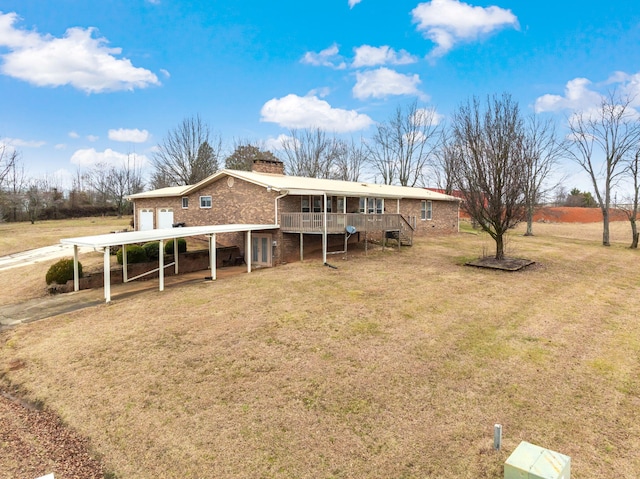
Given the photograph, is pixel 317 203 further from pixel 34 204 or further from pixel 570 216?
pixel 570 216

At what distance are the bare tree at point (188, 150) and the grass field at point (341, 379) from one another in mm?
28626

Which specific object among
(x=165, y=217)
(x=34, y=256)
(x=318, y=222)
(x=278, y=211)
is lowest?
(x=34, y=256)

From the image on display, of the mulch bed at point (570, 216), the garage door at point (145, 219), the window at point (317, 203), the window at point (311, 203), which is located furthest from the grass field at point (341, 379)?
the mulch bed at point (570, 216)

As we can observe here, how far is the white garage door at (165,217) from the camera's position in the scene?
80.6ft

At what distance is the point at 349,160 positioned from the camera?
155 feet

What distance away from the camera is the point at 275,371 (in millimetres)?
7223

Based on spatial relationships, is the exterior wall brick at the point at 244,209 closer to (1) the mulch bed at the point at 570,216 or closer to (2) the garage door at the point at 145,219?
(2) the garage door at the point at 145,219

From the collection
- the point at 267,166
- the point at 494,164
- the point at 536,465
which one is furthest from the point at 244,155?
the point at 536,465

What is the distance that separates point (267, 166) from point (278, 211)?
5.46 meters

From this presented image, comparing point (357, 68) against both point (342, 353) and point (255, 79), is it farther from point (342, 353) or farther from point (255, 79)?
point (342, 353)

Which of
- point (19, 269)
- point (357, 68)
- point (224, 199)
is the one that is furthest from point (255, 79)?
point (19, 269)

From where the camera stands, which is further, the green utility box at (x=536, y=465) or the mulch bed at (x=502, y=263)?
the mulch bed at (x=502, y=263)

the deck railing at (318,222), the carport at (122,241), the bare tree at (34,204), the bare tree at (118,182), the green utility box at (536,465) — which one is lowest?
the green utility box at (536,465)

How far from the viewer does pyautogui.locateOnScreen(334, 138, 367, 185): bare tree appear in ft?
152
